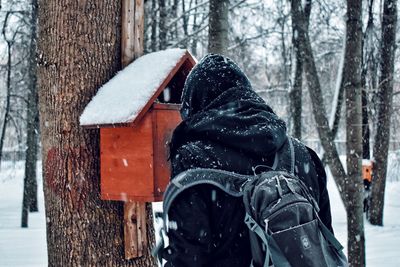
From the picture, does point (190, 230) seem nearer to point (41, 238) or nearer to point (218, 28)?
point (218, 28)

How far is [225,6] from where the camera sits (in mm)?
4566

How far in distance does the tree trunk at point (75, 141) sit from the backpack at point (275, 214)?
97cm

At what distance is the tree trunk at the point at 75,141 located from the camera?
2.55 meters

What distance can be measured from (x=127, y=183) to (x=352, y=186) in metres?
2.72

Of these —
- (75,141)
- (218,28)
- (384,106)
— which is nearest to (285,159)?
(75,141)

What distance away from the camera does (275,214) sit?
1.51 m

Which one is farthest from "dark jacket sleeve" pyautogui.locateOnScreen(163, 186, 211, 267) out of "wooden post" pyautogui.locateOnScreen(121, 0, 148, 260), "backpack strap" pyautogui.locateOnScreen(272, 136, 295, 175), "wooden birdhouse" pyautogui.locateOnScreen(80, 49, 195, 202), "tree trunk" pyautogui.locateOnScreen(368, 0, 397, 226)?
"tree trunk" pyautogui.locateOnScreen(368, 0, 397, 226)

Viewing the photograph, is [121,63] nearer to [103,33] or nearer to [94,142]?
[103,33]

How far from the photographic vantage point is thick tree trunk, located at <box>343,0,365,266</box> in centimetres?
455

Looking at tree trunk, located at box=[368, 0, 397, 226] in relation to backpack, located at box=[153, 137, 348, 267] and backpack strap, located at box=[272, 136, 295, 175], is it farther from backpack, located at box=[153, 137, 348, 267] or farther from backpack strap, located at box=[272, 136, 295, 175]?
backpack, located at box=[153, 137, 348, 267]

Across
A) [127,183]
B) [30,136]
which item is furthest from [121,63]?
[30,136]

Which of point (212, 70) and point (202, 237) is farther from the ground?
point (212, 70)

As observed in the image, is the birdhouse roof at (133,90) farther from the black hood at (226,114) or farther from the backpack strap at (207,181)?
the backpack strap at (207,181)

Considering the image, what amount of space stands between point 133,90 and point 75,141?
1.37 ft
